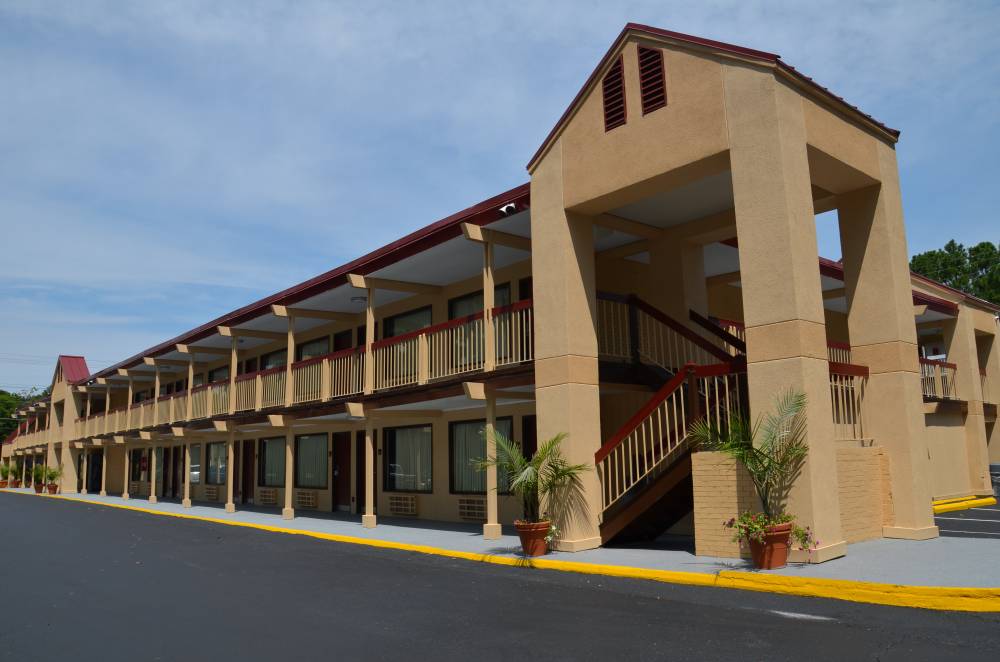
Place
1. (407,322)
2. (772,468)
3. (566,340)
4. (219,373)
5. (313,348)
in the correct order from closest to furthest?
1. (772,468)
2. (566,340)
3. (407,322)
4. (313,348)
5. (219,373)

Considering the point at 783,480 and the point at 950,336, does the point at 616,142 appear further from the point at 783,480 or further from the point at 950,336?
the point at 950,336

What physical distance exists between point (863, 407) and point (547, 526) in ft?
17.4

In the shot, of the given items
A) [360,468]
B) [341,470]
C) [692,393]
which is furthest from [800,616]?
[341,470]

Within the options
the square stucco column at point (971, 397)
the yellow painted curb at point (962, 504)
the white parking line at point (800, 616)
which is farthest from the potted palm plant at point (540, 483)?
the square stucco column at point (971, 397)

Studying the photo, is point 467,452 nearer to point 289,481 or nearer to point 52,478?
point 289,481

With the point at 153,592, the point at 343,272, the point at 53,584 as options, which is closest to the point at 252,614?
the point at 153,592

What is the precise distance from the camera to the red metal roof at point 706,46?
10219mm

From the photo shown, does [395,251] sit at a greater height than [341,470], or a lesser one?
greater

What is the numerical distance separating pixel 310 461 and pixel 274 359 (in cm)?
481

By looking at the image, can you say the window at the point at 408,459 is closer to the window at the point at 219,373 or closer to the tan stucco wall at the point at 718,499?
the tan stucco wall at the point at 718,499

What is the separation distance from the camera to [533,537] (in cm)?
1174

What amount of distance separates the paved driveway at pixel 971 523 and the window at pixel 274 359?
20.8 m

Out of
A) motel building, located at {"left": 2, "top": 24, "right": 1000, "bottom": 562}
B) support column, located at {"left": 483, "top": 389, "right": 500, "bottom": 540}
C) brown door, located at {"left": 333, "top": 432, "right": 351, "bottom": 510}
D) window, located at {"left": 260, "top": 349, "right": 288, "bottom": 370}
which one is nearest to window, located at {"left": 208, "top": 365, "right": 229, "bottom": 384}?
window, located at {"left": 260, "top": 349, "right": 288, "bottom": 370}

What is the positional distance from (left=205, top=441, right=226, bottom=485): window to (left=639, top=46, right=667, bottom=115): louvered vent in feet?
80.3
